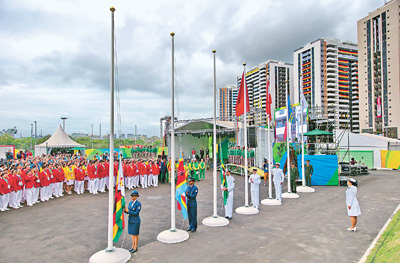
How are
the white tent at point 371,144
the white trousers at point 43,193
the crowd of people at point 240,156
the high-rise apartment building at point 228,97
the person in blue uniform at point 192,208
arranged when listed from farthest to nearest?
A: the high-rise apartment building at point 228,97
the white tent at point 371,144
the crowd of people at point 240,156
the white trousers at point 43,193
the person in blue uniform at point 192,208

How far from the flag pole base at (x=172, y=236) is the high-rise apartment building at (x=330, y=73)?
9299 cm

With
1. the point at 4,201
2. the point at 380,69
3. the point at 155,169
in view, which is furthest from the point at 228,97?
the point at 4,201

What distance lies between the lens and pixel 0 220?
31.9ft

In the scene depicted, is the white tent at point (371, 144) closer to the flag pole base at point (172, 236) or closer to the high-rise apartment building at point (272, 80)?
the flag pole base at point (172, 236)

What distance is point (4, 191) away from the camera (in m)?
11.0

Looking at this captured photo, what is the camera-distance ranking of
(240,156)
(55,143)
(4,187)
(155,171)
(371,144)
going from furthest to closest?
(371,144) < (55,143) < (240,156) < (155,171) < (4,187)

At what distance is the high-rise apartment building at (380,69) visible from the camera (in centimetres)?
7025

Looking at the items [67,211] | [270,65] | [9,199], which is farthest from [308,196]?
[270,65]

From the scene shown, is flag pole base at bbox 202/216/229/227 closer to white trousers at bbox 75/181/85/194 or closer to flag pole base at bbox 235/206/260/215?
flag pole base at bbox 235/206/260/215

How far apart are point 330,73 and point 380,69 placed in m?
20.4

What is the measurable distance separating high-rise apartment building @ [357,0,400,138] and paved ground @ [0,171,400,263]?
69374 mm

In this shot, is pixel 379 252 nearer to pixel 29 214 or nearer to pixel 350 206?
pixel 350 206

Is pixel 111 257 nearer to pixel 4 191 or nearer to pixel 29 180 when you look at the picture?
pixel 4 191

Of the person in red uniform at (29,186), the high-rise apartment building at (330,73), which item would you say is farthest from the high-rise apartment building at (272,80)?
the person in red uniform at (29,186)
